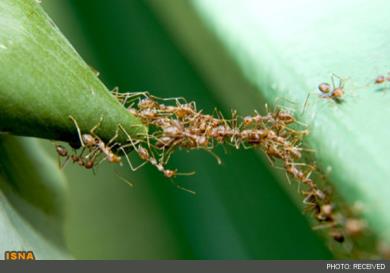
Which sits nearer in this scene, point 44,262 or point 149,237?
point 44,262

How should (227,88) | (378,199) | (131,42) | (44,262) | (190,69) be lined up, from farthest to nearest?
(131,42), (190,69), (227,88), (44,262), (378,199)

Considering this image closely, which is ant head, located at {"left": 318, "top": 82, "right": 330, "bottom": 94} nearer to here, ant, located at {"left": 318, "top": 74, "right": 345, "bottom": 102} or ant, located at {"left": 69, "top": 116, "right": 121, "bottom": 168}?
ant, located at {"left": 318, "top": 74, "right": 345, "bottom": 102}

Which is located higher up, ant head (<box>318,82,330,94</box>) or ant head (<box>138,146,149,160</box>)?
ant head (<box>138,146,149,160</box>)

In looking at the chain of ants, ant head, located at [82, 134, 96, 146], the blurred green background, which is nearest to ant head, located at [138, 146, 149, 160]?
the chain of ants

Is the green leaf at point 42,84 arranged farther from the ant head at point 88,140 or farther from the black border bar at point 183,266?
the black border bar at point 183,266

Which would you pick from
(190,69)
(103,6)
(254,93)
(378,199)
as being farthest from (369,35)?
(103,6)

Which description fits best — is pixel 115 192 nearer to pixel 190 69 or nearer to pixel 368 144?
pixel 190 69
